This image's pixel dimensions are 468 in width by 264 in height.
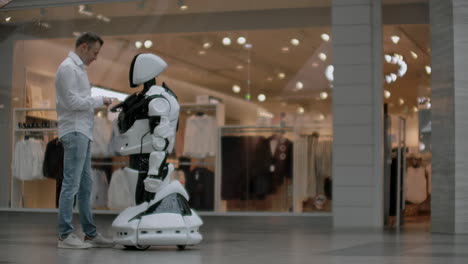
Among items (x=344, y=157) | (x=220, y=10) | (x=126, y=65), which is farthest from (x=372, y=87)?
(x=126, y=65)

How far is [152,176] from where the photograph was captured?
6855 mm

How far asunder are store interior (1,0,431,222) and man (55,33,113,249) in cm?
541

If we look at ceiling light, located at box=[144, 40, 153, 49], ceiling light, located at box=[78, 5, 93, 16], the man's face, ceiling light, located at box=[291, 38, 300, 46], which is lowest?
the man's face

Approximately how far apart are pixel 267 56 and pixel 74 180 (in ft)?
19.7

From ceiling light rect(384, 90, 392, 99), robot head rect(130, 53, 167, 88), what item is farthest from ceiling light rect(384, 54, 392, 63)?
robot head rect(130, 53, 167, 88)

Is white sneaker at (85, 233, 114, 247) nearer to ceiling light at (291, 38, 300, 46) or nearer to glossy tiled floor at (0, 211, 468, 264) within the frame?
glossy tiled floor at (0, 211, 468, 264)

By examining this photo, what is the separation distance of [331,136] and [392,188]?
121cm

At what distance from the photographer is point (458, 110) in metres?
9.56

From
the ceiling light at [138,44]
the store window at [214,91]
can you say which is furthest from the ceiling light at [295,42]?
the ceiling light at [138,44]

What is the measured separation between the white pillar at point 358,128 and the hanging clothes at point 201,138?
2154 mm

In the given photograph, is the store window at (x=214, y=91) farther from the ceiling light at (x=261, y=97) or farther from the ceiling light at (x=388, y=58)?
the ceiling light at (x=388, y=58)

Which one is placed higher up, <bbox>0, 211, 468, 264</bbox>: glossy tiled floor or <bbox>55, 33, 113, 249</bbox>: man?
<bbox>55, 33, 113, 249</bbox>: man

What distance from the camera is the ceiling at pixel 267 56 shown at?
1208 centimetres

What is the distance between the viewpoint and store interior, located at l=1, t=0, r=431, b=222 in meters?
12.1
